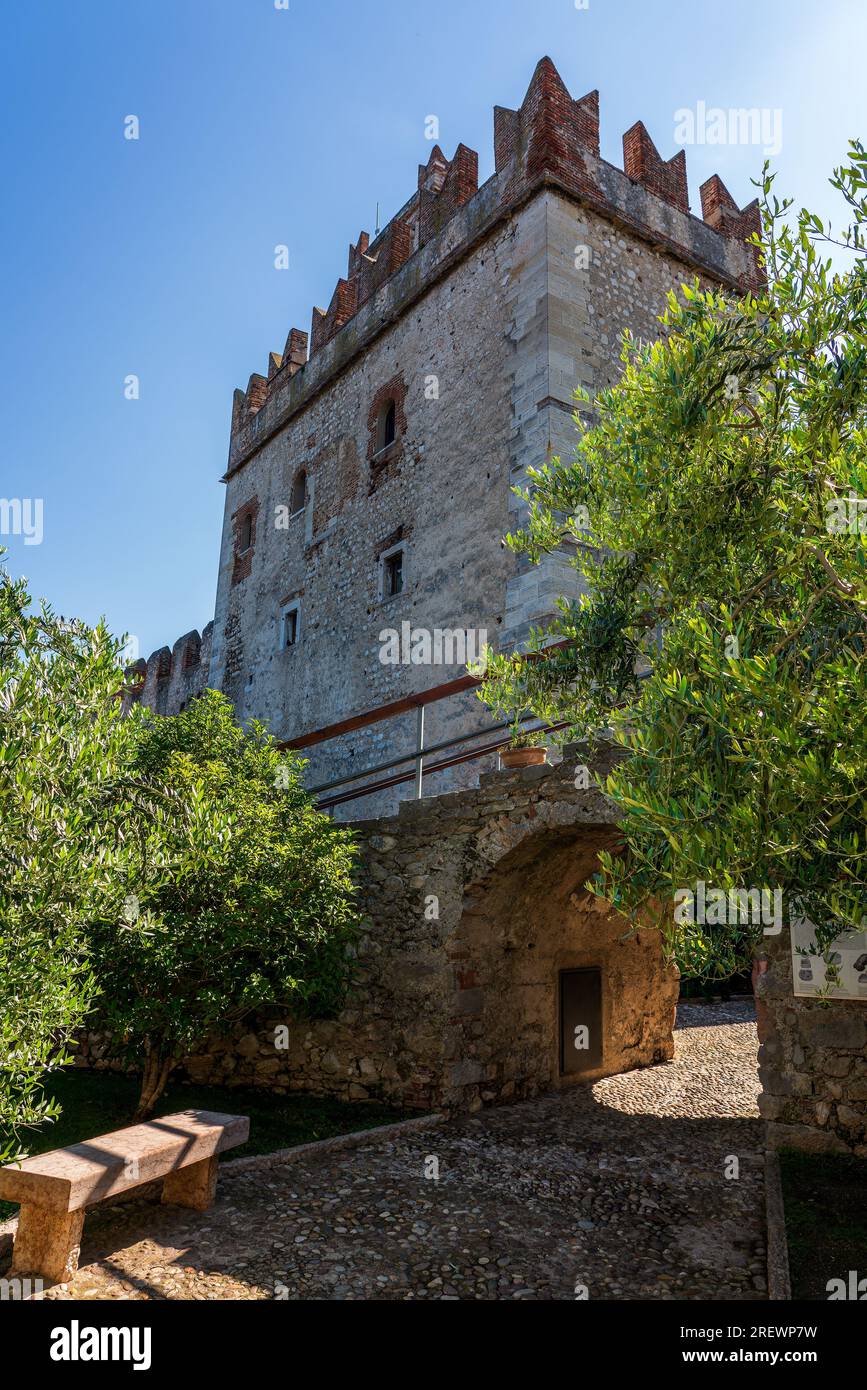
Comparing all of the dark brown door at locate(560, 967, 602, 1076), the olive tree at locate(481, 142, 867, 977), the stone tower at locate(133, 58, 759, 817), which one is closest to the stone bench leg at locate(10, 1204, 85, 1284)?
the olive tree at locate(481, 142, 867, 977)

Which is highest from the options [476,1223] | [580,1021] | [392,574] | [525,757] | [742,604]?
[392,574]

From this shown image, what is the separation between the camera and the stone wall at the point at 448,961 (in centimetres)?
701

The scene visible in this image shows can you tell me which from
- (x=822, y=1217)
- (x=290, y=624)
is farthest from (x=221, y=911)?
(x=290, y=624)

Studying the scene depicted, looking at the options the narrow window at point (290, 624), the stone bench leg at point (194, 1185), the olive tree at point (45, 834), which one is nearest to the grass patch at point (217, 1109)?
the stone bench leg at point (194, 1185)

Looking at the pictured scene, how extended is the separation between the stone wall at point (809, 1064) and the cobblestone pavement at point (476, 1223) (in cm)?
51

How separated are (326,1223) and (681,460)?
4.70 meters

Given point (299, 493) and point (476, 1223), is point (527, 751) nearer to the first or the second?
point (476, 1223)

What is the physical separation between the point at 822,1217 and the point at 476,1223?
6.51 feet

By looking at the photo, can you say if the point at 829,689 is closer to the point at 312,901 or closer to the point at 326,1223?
the point at 326,1223

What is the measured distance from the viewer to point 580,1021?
8.60 m

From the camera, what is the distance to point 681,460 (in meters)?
4.34

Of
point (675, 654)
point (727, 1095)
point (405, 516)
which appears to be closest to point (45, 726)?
point (675, 654)

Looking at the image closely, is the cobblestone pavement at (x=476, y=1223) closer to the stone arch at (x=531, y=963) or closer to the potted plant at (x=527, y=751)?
the stone arch at (x=531, y=963)

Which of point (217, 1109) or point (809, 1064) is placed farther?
point (217, 1109)
